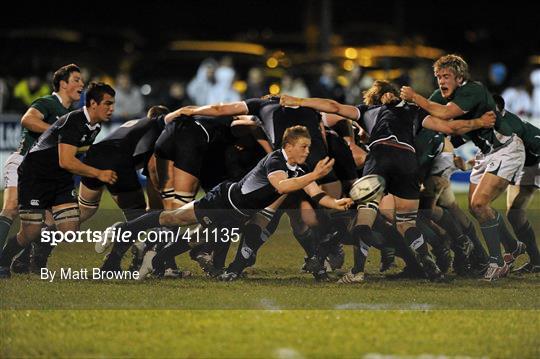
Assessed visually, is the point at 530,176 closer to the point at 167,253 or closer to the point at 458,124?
the point at 458,124

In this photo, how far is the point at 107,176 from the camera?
37.0 feet

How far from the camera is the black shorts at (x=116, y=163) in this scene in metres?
11.7

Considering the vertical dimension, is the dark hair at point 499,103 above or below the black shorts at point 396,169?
above

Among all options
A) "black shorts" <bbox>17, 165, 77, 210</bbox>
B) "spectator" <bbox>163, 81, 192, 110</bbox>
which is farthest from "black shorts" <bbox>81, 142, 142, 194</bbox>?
"spectator" <bbox>163, 81, 192, 110</bbox>

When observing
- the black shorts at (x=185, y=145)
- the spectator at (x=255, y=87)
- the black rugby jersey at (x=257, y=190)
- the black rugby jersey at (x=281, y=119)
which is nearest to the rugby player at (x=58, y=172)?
the black shorts at (x=185, y=145)

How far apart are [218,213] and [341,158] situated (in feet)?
4.69

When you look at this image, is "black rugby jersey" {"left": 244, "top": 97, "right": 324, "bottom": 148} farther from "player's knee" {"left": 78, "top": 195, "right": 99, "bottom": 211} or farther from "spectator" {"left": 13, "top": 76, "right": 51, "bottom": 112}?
"spectator" {"left": 13, "top": 76, "right": 51, "bottom": 112}

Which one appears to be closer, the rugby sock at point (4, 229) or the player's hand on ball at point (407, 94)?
the player's hand on ball at point (407, 94)

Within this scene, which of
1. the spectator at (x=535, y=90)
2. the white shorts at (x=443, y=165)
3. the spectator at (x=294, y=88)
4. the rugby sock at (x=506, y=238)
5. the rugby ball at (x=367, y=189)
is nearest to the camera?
the rugby ball at (x=367, y=189)

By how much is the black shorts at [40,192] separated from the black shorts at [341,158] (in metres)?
2.33

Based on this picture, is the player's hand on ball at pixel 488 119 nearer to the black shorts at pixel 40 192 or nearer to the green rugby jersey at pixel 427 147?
the green rugby jersey at pixel 427 147

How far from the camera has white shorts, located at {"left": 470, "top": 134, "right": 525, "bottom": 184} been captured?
1160 centimetres

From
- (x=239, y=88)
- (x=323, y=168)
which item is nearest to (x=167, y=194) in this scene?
(x=323, y=168)

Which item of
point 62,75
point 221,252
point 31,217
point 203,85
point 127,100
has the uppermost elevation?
point 62,75
